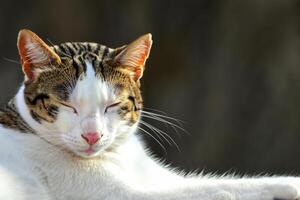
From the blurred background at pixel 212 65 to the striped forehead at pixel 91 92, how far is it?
2464 mm

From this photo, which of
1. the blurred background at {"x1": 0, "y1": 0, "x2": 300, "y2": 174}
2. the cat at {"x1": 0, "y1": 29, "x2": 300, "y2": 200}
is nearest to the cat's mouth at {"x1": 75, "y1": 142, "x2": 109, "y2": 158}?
the cat at {"x1": 0, "y1": 29, "x2": 300, "y2": 200}

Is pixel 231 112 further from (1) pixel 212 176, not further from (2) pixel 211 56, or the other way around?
(1) pixel 212 176

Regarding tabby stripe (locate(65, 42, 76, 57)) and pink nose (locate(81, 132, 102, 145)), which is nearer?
pink nose (locate(81, 132, 102, 145))

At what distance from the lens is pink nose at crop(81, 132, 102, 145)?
228 centimetres

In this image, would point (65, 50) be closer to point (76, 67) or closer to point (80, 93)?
point (76, 67)

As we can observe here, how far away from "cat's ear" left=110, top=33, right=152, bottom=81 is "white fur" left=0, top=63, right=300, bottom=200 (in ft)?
0.37

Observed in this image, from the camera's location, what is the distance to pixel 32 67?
7.85 ft

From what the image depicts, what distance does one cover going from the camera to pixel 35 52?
236 centimetres

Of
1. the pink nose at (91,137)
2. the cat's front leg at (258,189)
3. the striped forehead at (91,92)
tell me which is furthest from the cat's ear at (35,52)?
the cat's front leg at (258,189)

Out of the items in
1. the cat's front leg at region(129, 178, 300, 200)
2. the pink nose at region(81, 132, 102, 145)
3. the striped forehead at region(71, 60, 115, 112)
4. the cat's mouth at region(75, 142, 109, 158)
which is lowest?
the cat's front leg at region(129, 178, 300, 200)

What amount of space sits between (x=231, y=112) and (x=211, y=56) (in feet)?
1.26

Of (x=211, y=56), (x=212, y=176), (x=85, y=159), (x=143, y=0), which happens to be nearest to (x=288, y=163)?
(x=211, y=56)

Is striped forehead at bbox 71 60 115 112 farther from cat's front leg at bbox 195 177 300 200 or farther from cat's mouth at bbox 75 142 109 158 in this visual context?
cat's front leg at bbox 195 177 300 200

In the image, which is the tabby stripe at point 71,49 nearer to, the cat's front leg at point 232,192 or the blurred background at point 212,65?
the cat's front leg at point 232,192
